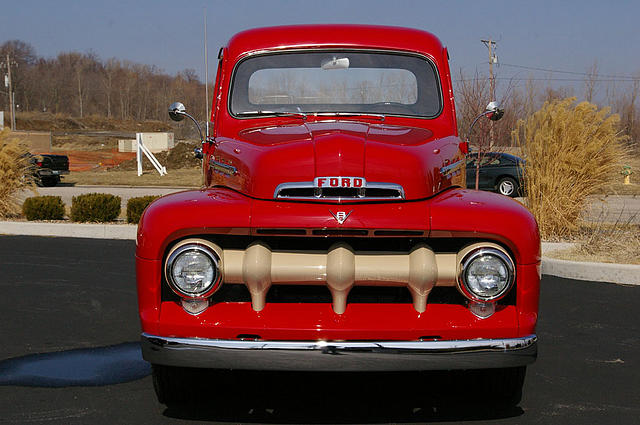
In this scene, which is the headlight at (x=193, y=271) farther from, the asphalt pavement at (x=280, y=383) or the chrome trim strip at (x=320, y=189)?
the asphalt pavement at (x=280, y=383)

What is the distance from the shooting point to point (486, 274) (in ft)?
12.3

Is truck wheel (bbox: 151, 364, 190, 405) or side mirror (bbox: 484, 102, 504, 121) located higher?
side mirror (bbox: 484, 102, 504, 121)

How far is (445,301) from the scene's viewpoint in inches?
152

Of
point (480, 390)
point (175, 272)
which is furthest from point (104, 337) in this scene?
point (480, 390)

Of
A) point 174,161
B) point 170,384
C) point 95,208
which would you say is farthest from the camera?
point 174,161

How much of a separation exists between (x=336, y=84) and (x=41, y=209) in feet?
35.4

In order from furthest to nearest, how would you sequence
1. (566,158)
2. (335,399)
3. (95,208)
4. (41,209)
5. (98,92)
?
1. (98,92)
2. (41,209)
3. (95,208)
4. (566,158)
5. (335,399)

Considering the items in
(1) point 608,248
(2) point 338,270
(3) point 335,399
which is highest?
(2) point 338,270

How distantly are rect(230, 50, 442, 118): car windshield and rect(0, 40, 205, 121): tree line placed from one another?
11480 cm

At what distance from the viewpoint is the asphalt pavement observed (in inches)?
169

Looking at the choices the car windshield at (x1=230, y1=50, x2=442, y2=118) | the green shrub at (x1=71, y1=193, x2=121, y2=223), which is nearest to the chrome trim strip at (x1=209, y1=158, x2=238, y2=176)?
the car windshield at (x1=230, y1=50, x2=442, y2=118)

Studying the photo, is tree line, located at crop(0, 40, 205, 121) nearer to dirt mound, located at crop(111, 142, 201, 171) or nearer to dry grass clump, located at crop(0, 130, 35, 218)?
dirt mound, located at crop(111, 142, 201, 171)

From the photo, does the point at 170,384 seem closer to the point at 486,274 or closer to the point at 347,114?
the point at 486,274

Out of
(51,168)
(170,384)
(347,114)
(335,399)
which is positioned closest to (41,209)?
(347,114)
